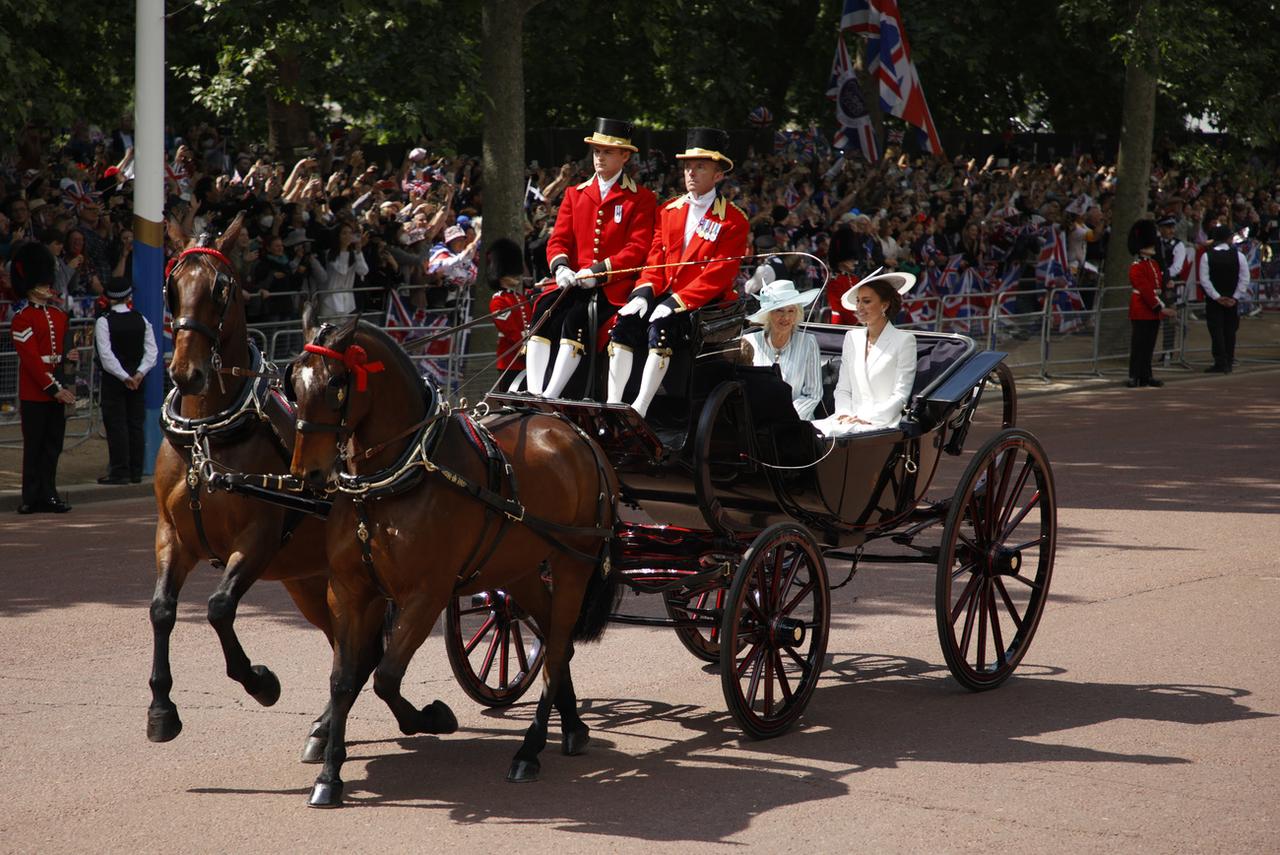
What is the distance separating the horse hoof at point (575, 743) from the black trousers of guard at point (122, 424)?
8160mm

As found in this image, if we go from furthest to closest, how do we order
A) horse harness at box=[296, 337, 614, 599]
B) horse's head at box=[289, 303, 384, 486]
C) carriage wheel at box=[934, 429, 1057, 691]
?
carriage wheel at box=[934, 429, 1057, 691] < horse harness at box=[296, 337, 614, 599] < horse's head at box=[289, 303, 384, 486]

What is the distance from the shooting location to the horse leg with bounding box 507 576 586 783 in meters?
6.38

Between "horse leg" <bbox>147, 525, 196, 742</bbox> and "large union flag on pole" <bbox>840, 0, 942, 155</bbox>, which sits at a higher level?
"large union flag on pole" <bbox>840, 0, 942, 155</bbox>

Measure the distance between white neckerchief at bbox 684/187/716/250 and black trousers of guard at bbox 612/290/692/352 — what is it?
0.56 meters

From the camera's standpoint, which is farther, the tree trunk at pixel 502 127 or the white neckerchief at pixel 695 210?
the tree trunk at pixel 502 127

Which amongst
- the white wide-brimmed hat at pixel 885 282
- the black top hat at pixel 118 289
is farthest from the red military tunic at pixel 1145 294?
the white wide-brimmed hat at pixel 885 282

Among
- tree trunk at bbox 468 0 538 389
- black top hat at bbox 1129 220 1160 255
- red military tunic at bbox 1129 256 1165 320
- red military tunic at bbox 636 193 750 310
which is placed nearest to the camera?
red military tunic at bbox 636 193 750 310

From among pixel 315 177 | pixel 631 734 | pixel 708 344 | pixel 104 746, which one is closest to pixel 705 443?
pixel 708 344

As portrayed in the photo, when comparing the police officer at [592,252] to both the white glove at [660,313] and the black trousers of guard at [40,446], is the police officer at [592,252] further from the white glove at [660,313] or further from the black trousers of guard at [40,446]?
the black trousers of guard at [40,446]

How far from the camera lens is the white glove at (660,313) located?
24.6ft

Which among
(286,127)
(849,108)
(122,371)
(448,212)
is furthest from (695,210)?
(849,108)

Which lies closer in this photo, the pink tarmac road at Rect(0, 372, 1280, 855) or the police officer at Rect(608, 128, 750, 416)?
the pink tarmac road at Rect(0, 372, 1280, 855)

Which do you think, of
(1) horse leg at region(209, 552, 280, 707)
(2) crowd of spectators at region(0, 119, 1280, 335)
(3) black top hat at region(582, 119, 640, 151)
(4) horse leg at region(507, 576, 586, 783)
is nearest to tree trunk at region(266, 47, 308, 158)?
(2) crowd of spectators at region(0, 119, 1280, 335)

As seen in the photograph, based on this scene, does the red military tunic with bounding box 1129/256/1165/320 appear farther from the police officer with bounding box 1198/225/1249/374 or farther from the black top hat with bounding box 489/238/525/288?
the black top hat with bounding box 489/238/525/288
